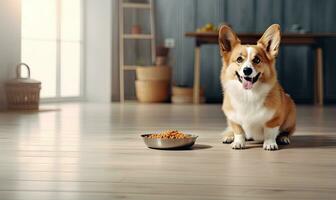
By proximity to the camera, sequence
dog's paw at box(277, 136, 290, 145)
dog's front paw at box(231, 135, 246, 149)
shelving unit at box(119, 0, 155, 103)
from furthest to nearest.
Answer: shelving unit at box(119, 0, 155, 103), dog's paw at box(277, 136, 290, 145), dog's front paw at box(231, 135, 246, 149)

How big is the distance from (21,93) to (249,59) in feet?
11.0

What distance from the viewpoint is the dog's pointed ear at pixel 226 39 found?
279 centimetres

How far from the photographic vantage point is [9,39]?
5.81m

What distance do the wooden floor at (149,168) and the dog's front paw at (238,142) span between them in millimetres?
38

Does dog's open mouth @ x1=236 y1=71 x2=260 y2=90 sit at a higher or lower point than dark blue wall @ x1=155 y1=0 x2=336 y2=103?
lower

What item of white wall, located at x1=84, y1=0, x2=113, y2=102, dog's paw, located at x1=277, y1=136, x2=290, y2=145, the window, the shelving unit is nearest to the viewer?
dog's paw, located at x1=277, y1=136, x2=290, y2=145

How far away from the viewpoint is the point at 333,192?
1670 mm

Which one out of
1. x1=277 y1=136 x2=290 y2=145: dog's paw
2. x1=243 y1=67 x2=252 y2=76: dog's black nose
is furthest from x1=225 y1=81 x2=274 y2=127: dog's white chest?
x1=277 y1=136 x2=290 y2=145: dog's paw

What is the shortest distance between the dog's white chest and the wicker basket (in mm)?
3209

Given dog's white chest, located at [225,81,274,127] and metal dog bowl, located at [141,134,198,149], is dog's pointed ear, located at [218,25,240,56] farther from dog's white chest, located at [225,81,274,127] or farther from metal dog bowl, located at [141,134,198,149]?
metal dog bowl, located at [141,134,198,149]

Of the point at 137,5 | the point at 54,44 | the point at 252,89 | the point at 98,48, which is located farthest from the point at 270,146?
the point at 137,5

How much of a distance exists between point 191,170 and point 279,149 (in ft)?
2.67

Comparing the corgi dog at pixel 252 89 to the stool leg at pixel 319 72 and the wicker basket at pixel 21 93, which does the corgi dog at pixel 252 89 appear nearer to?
the wicker basket at pixel 21 93

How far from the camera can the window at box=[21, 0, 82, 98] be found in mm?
6672
